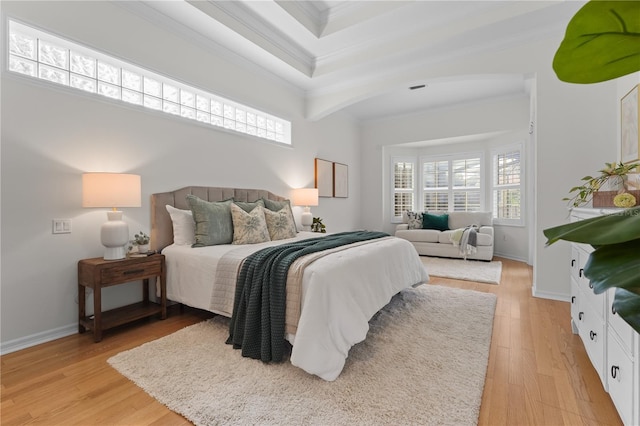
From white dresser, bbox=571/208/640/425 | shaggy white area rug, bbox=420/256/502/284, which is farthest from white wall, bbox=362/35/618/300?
white dresser, bbox=571/208/640/425

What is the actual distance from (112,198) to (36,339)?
3.83ft

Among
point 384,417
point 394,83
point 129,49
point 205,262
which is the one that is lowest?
point 384,417

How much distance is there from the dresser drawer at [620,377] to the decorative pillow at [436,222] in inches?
180

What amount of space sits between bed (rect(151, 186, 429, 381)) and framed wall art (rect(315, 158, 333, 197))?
2140mm

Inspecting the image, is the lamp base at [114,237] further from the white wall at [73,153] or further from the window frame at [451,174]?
the window frame at [451,174]

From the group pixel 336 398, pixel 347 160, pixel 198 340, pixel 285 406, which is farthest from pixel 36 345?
pixel 347 160

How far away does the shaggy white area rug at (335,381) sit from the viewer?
1426 millimetres

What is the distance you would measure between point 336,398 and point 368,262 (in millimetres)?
979

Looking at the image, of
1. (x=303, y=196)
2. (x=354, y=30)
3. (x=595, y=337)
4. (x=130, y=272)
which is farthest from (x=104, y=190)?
(x=595, y=337)

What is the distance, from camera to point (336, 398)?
154cm

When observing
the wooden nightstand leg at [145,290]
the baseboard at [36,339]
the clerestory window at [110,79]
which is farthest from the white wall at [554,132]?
the baseboard at [36,339]

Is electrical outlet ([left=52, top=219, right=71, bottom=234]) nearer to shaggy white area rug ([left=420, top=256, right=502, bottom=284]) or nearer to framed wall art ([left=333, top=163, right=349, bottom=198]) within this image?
framed wall art ([left=333, top=163, right=349, bottom=198])

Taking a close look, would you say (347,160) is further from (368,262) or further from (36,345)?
(36,345)

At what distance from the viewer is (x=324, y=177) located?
5.36 meters
